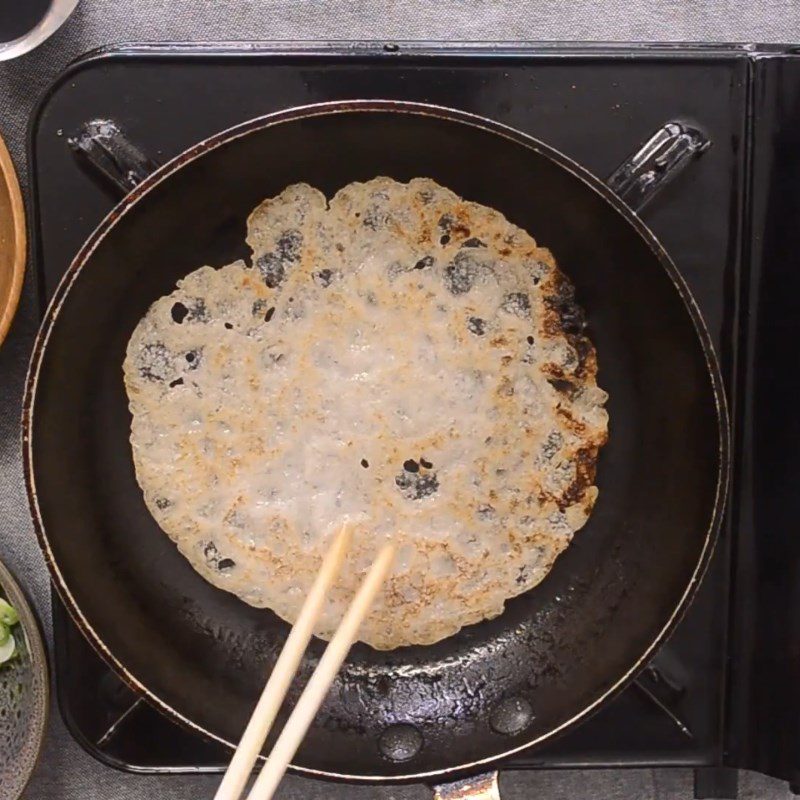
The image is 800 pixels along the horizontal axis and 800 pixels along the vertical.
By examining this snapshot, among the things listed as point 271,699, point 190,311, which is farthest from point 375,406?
point 271,699

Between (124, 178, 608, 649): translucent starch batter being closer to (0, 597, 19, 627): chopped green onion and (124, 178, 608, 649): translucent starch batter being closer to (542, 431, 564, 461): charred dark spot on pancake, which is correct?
(542, 431, 564, 461): charred dark spot on pancake

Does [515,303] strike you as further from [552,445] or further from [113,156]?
[113,156]

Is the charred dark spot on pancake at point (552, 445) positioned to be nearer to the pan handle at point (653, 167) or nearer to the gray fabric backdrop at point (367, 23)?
the pan handle at point (653, 167)

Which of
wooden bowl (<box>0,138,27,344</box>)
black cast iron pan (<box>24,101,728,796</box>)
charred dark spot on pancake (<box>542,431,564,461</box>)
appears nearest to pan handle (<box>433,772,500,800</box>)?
black cast iron pan (<box>24,101,728,796</box>)

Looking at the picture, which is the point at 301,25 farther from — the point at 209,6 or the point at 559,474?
the point at 559,474

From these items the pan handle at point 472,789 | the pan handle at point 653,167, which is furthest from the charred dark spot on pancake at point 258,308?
the pan handle at point 472,789

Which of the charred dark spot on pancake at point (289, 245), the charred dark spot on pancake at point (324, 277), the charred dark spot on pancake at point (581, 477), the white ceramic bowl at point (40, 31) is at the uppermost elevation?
the white ceramic bowl at point (40, 31)

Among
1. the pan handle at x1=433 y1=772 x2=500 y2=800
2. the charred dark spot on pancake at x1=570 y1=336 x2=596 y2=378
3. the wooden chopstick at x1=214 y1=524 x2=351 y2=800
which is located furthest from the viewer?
the charred dark spot on pancake at x1=570 y1=336 x2=596 y2=378
